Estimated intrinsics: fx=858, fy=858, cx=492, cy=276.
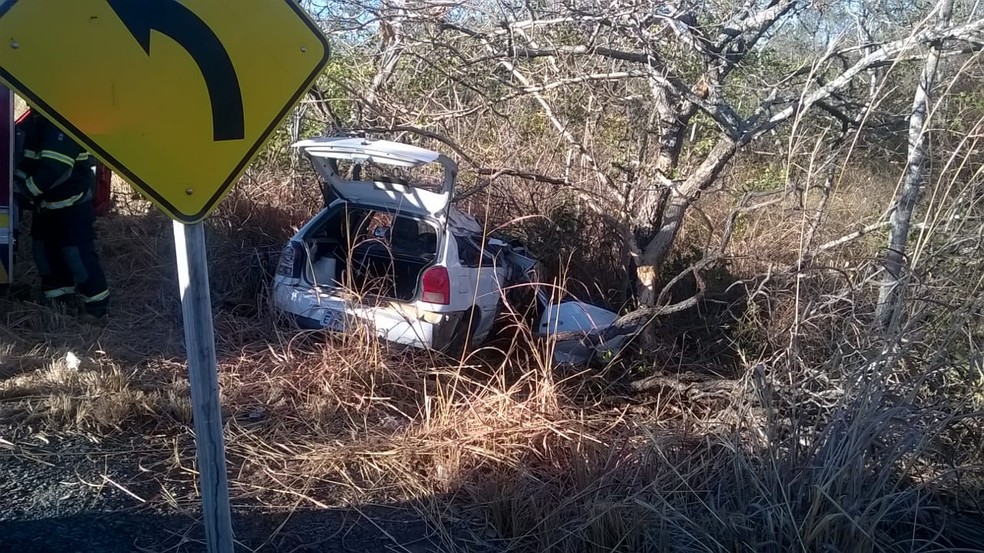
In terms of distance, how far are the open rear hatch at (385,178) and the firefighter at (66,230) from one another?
68.6 inches

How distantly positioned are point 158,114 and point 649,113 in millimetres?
6291

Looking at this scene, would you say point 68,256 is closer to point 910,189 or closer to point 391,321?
point 391,321

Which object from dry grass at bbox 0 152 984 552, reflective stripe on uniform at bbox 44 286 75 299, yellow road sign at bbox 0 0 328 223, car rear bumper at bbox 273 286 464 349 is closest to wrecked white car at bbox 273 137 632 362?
car rear bumper at bbox 273 286 464 349

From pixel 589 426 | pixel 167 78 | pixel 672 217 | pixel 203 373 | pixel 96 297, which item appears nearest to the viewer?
pixel 167 78

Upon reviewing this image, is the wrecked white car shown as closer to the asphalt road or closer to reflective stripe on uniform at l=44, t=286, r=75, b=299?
reflective stripe on uniform at l=44, t=286, r=75, b=299

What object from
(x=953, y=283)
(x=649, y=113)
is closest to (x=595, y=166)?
(x=649, y=113)

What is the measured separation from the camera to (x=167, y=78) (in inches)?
86.9

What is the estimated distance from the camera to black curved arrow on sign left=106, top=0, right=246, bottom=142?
7.07 feet

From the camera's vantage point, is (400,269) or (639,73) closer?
(639,73)

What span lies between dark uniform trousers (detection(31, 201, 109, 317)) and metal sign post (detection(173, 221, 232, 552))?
182 inches

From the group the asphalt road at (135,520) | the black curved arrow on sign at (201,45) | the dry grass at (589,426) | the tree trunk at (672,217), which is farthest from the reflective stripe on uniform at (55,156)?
the black curved arrow on sign at (201,45)

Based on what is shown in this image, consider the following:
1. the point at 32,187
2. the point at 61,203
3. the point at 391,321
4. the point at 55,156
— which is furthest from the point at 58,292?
the point at 391,321

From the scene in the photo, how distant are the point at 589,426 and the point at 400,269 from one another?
2.57 meters

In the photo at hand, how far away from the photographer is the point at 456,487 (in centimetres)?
409
